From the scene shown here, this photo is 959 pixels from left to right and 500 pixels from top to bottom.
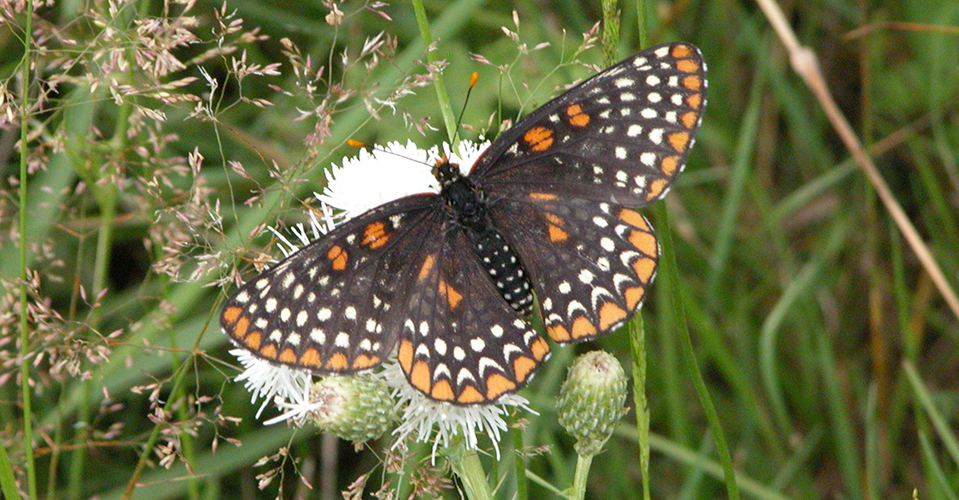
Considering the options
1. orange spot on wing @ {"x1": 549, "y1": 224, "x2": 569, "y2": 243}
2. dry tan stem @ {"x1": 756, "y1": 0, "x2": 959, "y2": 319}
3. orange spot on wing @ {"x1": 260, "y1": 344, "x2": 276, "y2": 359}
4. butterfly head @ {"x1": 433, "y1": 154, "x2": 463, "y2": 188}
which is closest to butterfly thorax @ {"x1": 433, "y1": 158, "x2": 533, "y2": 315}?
butterfly head @ {"x1": 433, "y1": 154, "x2": 463, "y2": 188}

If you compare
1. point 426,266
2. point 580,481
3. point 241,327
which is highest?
point 426,266

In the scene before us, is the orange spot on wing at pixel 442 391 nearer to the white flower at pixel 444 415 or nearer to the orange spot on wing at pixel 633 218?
the white flower at pixel 444 415

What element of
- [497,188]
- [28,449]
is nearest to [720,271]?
[497,188]

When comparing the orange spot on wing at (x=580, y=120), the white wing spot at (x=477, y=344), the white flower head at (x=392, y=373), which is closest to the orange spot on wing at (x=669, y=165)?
the orange spot on wing at (x=580, y=120)

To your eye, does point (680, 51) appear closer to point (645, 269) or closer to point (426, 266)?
point (645, 269)

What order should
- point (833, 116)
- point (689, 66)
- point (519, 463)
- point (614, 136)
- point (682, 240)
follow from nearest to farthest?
point (519, 463) < point (689, 66) < point (614, 136) < point (833, 116) < point (682, 240)

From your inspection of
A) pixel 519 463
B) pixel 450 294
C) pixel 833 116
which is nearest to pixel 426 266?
pixel 450 294

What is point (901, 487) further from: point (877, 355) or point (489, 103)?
point (489, 103)
